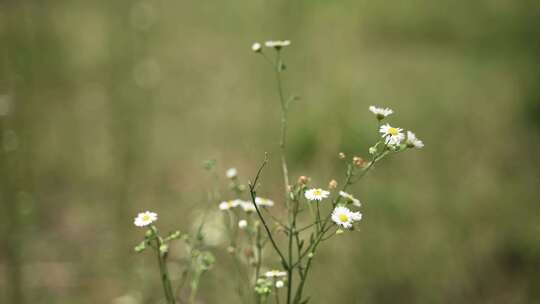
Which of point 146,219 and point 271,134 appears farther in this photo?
point 271,134

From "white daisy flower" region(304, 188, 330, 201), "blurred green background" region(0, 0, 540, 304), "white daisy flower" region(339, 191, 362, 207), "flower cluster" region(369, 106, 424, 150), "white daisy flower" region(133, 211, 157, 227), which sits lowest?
"white daisy flower" region(339, 191, 362, 207)

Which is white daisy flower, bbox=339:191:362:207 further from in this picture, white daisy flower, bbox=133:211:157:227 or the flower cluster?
white daisy flower, bbox=133:211:157:227

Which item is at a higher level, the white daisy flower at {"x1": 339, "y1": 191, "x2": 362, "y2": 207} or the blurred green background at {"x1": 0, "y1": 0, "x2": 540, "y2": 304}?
the blurred green background at {"x1": 0, "y1": 0, "x2": 540, "y2": 304}

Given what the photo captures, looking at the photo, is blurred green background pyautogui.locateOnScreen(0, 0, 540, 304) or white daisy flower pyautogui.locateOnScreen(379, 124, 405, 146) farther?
blurred green background pyautogui.locateOnScreen(0, 0, 540, 304)

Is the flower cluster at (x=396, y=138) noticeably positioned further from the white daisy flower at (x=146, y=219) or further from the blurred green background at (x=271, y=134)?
the blurred green background at (x=271, y=134)

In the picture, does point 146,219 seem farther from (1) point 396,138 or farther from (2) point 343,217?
(1) point 396,138

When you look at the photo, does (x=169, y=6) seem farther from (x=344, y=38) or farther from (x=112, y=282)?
(x=112, y=282)

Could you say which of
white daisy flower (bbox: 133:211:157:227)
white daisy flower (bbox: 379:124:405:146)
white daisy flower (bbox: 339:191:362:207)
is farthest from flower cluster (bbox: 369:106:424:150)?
white daisy flower (bbox: 133:211:157:227)

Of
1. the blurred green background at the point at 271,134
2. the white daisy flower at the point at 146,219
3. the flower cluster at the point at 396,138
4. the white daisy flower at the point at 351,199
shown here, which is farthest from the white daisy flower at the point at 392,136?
the blurred green background at the point at 271,134

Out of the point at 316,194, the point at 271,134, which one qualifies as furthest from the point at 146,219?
the point at 271,134
